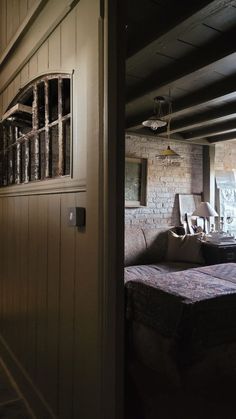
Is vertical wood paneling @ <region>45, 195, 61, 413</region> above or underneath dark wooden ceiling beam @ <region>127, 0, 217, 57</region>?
underneath

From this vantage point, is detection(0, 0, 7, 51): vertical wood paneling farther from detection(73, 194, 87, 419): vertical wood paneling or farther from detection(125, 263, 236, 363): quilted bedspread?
detection(125, 263, 236, 363): quilted bedspread

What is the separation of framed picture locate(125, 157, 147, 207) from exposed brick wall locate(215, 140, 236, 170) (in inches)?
64.8

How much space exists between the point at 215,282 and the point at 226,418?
3.12 ft

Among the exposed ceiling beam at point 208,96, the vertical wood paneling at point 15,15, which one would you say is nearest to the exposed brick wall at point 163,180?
the exposed ceiling beam at point 208,96

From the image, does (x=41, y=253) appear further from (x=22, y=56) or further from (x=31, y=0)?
(x=31, y=0)

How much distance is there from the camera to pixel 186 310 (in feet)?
6.32

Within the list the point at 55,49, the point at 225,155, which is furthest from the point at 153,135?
the point at 55,49

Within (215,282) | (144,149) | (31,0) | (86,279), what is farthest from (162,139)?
(86,279)

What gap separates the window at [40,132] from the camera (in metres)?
1.47

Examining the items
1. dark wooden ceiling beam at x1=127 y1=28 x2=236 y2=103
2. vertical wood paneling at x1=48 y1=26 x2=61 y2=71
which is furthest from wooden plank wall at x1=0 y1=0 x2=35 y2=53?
dark wooden ceiling beam at x1=127 y1=28 x2=236 y2=103

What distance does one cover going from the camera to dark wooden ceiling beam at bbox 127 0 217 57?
183 cm

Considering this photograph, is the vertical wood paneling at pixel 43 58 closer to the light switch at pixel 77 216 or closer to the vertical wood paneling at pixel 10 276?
the light switch at pixel 77 216

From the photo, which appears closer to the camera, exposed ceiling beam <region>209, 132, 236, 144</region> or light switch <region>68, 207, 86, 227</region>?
light switch <region>68, 207, 86, 227</region>

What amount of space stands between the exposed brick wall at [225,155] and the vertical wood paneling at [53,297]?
464cm
